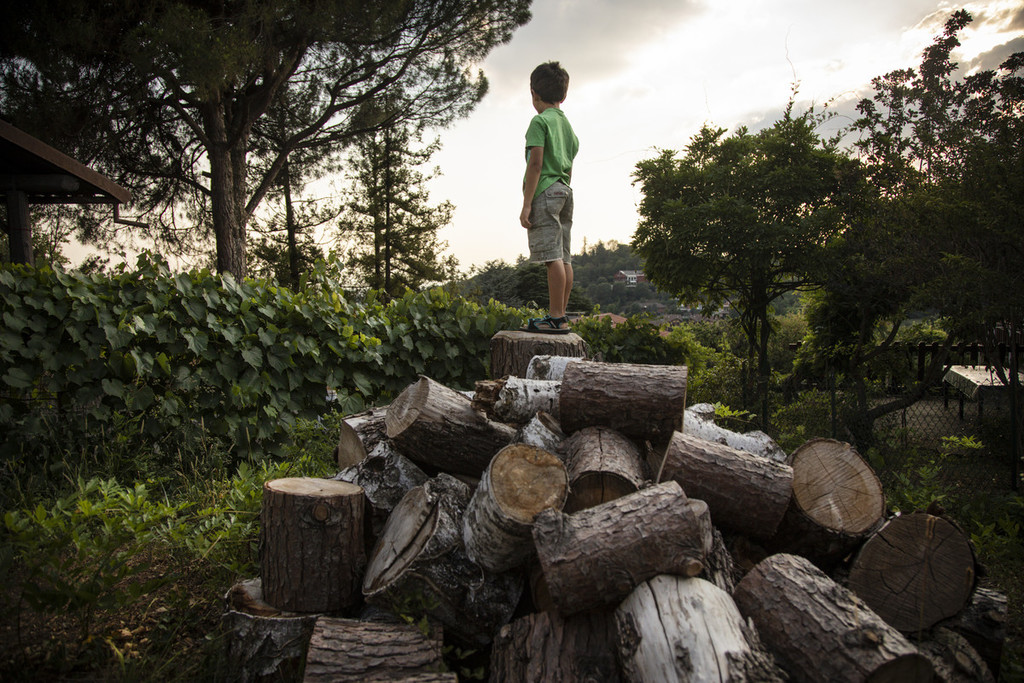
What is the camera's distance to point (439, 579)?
224 cm

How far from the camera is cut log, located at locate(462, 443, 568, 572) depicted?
7.13ft

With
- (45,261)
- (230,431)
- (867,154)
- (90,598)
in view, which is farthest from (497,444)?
(867,154)

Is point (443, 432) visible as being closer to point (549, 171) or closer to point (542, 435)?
point (542, 435)

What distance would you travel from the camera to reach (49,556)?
2283 millimetres

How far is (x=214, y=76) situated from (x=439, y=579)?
9.26 meters

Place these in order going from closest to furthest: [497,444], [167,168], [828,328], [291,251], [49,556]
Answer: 1. [49,556]
2. [497,444]
3. [828,328]
4. [167,168]
5. [291,251]

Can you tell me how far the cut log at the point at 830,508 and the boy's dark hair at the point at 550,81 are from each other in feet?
10.7

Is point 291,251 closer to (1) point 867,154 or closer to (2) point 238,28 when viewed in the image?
(2) point 238,28

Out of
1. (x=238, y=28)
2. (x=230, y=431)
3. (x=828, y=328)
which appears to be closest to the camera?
(x=230, y=431)

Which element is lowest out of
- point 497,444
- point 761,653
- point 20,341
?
point 761,653

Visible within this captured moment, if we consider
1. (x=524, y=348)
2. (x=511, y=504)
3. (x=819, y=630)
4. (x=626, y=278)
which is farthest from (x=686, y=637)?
(x=626, y=278)

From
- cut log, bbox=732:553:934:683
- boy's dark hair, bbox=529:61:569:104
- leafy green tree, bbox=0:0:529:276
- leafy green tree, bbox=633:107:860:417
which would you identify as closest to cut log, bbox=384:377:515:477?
cut log, bbox=732:553:934:683

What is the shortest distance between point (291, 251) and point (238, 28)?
1003 centimetres

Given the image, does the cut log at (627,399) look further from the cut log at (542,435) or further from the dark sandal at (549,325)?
the dark sandal at (549,325)
